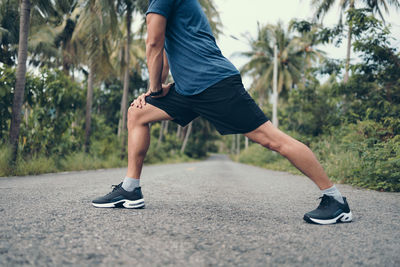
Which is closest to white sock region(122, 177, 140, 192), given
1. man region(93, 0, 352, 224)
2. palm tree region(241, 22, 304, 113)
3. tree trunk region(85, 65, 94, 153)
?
man region(93, 0, 352, 224)

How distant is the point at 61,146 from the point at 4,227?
6.81m

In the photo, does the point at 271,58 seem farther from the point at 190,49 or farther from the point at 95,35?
the point at 190,49

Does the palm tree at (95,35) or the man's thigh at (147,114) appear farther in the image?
the palm tree at (95,35)

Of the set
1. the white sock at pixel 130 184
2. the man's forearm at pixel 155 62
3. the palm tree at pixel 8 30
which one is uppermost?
the palm tree at pixel 8 30

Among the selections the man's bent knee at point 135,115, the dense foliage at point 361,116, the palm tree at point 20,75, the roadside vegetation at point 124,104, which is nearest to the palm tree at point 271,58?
the roadside vegetation at point 124,104

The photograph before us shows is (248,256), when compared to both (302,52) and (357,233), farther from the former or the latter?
(302,52)

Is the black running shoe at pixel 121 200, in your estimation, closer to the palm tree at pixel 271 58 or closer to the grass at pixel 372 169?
the grass at pixel 372 169

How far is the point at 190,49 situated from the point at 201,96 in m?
0.37

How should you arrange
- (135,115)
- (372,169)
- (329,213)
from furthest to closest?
1. (372,169)
2. (135,115)
3. (329,213)

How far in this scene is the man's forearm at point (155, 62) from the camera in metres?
2.23

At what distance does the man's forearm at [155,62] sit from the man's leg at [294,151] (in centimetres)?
82

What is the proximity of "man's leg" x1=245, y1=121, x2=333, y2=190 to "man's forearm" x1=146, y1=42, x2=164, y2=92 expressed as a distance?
2.69 ft

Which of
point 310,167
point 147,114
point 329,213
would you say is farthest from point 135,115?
point 329,213

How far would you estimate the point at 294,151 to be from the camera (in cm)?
219
